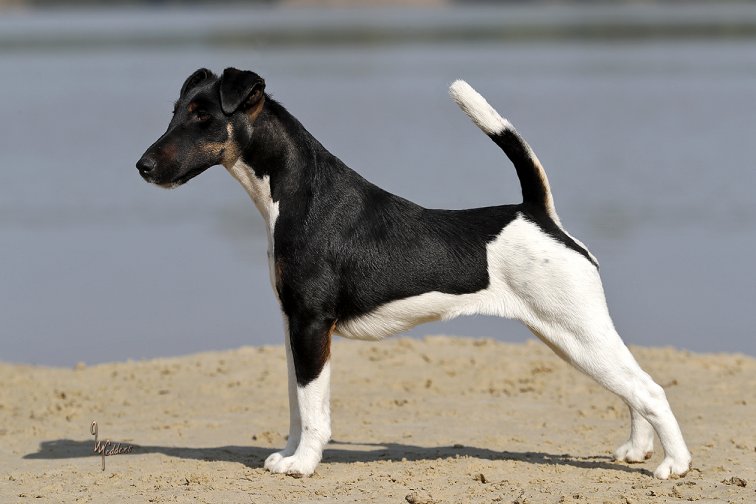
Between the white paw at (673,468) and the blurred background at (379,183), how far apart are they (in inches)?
181

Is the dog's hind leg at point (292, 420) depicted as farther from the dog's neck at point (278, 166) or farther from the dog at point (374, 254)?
the dog's neck at point (278, 166)

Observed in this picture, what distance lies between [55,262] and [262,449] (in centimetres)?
712

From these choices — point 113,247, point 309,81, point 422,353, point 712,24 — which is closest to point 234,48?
A: point 309,81

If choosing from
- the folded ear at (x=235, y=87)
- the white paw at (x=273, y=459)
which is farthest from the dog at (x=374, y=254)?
the white paw at (x=273, y=459)

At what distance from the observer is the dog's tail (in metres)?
6.23

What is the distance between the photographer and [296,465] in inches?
251

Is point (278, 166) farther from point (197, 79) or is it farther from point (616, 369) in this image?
point (616, 369)

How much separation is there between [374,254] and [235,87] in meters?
1.11

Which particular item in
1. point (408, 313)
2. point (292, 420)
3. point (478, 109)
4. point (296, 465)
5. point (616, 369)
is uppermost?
point (478, 109)

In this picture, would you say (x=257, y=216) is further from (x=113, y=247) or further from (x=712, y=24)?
(x=712, y=24)

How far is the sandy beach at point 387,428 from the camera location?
6090 mm
